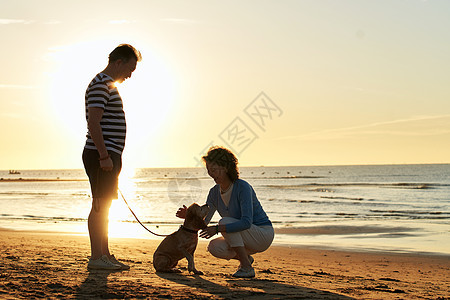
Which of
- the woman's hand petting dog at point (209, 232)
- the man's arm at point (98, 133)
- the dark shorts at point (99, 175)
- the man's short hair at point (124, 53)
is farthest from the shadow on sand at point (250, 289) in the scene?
the man's short hair at point (124, 53)

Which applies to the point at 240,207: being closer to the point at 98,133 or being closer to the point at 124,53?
the point at 98,133

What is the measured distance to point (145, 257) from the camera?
7211 mm

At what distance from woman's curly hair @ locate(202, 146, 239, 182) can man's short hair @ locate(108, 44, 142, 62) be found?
1.25 metres

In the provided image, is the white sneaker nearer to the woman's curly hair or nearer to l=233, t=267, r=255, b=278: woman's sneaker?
l=233, t=267, r=255, b=278: woman's sneaker

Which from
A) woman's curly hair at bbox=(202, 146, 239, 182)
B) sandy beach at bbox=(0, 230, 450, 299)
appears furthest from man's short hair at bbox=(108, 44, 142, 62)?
sandy beach at bbox=(0, 230, 450, 299)

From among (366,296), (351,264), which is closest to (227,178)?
(366,296)

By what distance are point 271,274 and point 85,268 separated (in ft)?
6.77

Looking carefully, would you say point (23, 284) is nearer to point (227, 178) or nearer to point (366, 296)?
point (227, 178)

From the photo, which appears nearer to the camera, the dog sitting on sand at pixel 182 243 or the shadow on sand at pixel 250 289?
the shadow on sand at pixel 250 289

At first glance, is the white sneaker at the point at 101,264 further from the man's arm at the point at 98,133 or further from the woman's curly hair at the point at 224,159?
the woman's curly hair at the point at 224,159

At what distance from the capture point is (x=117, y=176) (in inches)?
207

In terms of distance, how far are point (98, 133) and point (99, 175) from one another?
0.44 meters

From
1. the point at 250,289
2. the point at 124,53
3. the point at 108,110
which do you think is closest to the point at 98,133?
the point at 108,110

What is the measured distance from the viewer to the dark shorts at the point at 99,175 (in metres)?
5.15
